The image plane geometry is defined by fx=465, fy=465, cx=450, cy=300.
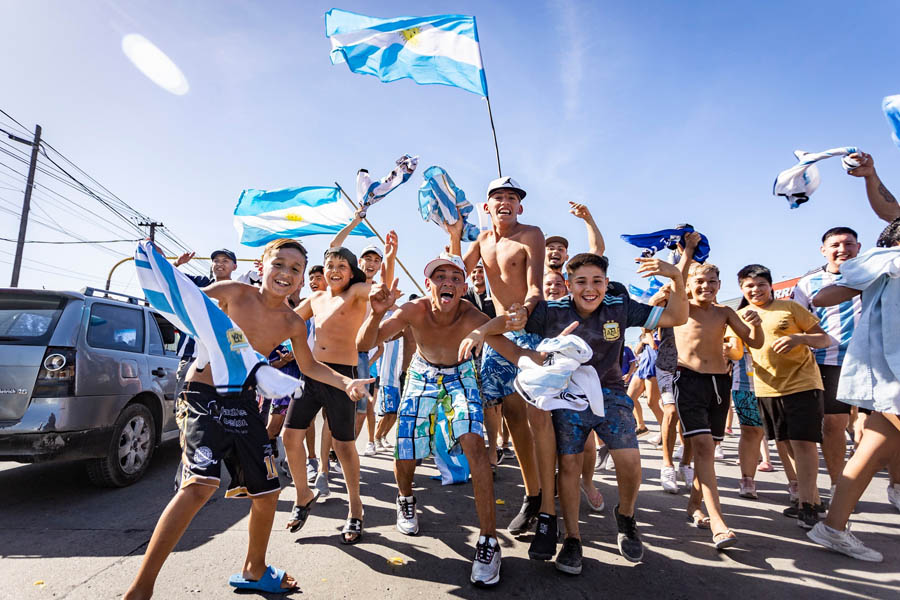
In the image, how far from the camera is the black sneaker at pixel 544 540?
2740 mm

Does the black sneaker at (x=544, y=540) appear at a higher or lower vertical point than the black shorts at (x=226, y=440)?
lower

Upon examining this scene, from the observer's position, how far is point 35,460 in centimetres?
358

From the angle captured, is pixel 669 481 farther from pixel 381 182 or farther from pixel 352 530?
pixel 381 182

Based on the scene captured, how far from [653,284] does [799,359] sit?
228cm

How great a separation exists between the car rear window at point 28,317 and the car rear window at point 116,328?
278 mm

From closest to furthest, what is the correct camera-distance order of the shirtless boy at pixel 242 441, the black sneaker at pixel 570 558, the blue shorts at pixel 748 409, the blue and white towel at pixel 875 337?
the shirtless boy at pixel 242 441 < the black sneaker at pixel 570 558 < the blue and white towel at pixel 875 337 < the blue shorts at pixel 748 409

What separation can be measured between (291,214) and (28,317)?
3988 mm

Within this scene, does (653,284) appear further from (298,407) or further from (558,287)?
(298,407)

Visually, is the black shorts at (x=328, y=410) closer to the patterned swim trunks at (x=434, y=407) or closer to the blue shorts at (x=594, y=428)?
the patterned swim trunks at (x=434, y=407)

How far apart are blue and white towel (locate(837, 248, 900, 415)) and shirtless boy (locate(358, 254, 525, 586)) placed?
223 centimetres

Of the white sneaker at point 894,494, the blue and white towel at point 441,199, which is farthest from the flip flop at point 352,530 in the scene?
the white sneaker at point 894,494

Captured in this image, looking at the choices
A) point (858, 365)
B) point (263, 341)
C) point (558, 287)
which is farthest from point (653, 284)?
point (263, 341)

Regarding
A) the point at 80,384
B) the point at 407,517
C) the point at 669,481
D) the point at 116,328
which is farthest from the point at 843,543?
the point at 116,328

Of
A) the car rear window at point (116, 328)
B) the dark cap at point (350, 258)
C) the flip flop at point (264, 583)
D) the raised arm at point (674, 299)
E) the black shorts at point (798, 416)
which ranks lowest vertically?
the flip flop at point (264, 583)
